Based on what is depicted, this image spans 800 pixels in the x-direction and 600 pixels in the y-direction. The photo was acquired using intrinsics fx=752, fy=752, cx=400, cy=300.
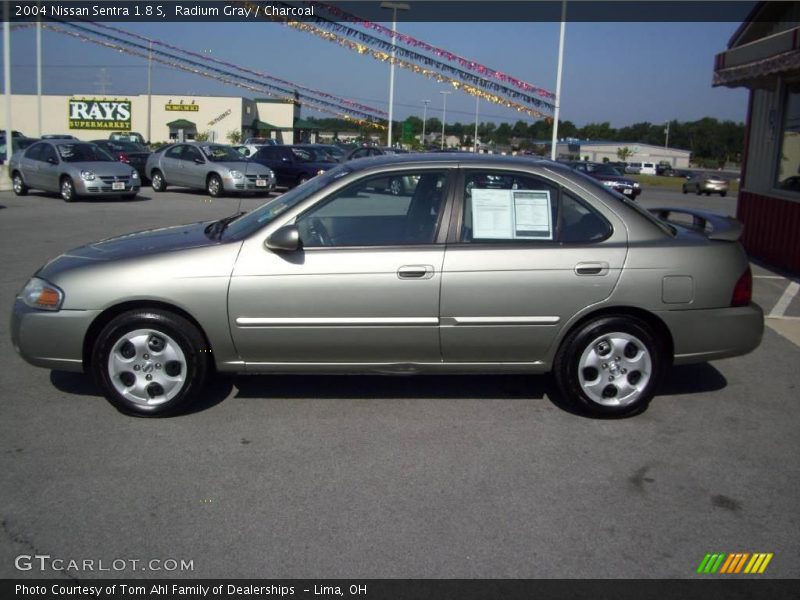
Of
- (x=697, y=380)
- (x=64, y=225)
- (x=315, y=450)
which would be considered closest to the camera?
(x=315, y=450)

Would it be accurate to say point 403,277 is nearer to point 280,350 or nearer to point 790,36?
point 280,350

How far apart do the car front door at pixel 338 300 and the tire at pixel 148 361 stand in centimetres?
32

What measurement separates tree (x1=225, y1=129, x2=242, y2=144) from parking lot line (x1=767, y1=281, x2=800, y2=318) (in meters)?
55.9

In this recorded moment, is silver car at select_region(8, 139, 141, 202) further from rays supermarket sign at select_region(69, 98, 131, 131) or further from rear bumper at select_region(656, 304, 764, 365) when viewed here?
rays supermarket sign at select_region(69, 98, 131, 131)

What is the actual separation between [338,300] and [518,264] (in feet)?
3.80

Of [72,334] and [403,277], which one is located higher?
[403,277]

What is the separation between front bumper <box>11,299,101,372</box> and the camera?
15.3 feet

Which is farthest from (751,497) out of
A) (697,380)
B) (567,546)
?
(697,380)

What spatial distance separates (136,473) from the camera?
13.1ft

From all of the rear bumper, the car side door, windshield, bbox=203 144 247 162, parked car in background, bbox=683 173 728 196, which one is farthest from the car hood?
parked car in background, bbox=683 173 728 196

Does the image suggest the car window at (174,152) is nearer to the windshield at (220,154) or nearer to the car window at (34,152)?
the windshield at (220,154)

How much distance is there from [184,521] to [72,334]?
1735mm

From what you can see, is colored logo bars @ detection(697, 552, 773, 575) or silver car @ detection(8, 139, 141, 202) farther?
silver car @ detection(8, 139, 141, 202)

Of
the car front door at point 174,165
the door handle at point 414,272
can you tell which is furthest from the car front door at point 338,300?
the car front door at point 174,165
